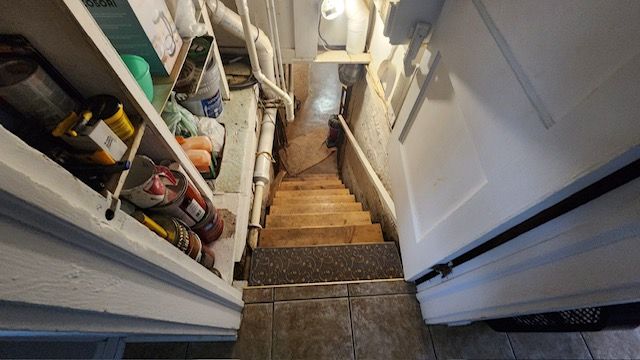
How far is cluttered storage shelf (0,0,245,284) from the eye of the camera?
0.35 meters

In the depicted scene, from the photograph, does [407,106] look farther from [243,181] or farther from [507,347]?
[507,347]

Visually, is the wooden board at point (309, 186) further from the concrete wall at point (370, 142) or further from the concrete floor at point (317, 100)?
the concrete floor at point (317, 100)

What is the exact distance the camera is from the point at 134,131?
730 millimetres

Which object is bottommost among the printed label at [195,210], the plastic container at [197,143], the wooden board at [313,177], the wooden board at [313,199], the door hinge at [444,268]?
the wooden board at [313,177]

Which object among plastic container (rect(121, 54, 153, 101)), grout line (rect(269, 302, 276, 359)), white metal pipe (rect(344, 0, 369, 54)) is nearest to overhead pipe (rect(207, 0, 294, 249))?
grout line (rect(269, 302, 276, 359))

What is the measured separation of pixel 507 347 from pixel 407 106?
1.12m

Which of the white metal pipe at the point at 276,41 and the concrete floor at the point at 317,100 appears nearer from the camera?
the white metal pipe at the point at 276,41

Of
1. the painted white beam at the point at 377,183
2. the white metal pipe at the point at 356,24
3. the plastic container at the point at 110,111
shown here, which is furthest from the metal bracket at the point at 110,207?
the white metal pipe at the point at 356,24

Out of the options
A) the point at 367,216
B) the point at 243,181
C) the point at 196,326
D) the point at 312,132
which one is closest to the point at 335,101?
the point at 312,132

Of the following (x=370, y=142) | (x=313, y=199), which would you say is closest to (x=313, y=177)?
(x=313, y=199)

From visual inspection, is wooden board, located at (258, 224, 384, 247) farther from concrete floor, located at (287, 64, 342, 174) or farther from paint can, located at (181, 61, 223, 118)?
concrete floor, located at (287, 64, 342, 174)

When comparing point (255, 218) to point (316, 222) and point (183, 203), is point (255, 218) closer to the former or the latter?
point (316, 222)

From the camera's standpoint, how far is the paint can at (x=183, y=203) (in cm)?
85

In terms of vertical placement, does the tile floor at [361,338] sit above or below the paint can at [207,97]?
below
